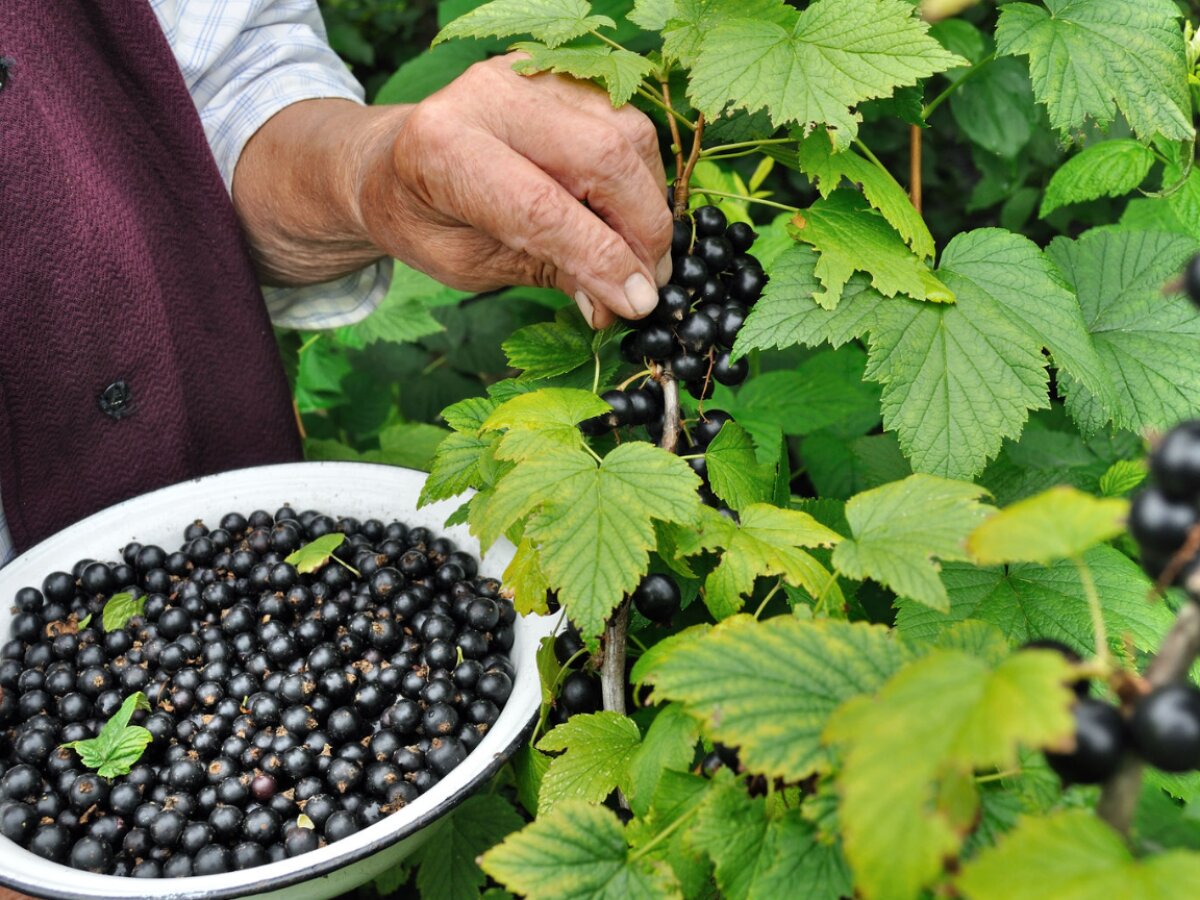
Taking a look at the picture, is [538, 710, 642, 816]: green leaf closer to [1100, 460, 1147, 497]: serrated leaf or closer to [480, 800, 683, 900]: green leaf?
[480, 800, 683, 900]: green leaf

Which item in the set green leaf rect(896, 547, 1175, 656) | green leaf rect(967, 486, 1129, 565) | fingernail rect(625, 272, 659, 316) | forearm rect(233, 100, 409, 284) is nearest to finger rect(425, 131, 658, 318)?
fingernail rect(625, 272, 659, 316)

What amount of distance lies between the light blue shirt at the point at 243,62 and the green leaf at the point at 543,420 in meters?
0.84

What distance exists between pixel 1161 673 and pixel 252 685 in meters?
0.79

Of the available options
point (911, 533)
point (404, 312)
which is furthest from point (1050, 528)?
point (404, 312)

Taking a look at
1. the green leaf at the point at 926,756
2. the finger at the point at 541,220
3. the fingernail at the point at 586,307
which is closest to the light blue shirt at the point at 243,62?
the finger at the point at 541,220

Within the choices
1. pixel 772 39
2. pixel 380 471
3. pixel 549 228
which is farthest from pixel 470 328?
pixel 772 39

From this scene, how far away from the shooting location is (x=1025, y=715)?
1.04 feet

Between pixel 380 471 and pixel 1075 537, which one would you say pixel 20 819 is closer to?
pixel 380 471

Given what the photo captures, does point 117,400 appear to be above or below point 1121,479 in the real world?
below

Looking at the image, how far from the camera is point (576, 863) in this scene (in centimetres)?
50

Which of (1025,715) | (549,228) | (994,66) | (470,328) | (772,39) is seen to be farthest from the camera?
(470,328)

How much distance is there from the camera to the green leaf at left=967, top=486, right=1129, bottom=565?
0.36 m

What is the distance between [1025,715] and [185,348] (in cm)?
120

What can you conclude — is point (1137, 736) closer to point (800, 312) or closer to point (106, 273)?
point (800, 312)
